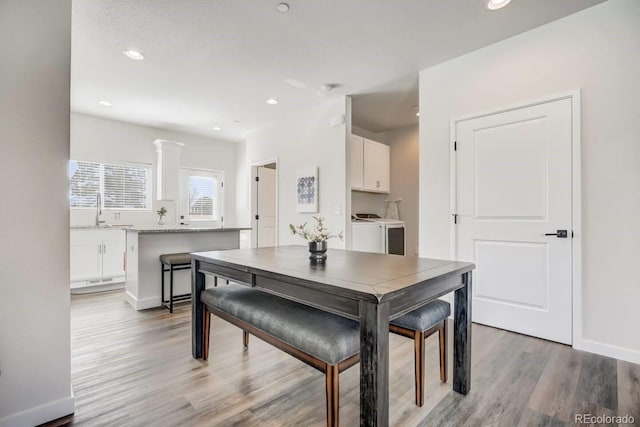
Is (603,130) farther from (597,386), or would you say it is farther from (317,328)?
(317,328)

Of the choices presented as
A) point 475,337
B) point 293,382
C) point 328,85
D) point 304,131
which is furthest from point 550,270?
point 304,131

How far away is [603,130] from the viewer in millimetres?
2346

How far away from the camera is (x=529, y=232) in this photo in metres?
2.69

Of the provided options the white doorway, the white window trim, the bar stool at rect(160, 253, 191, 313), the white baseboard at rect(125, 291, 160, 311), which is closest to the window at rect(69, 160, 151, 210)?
the white window trim

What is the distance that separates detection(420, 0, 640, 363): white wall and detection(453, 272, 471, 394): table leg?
1.34m

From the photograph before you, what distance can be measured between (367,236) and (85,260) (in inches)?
160

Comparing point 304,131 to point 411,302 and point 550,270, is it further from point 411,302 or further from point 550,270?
point 411,302

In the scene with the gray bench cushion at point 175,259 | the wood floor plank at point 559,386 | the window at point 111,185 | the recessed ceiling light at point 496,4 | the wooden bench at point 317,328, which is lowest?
the wood floor plank at point 559,386

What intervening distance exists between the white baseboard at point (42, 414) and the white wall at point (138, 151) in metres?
4.17

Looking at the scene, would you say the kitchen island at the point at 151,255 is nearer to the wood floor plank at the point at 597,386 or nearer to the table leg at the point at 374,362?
the table leg at the point at 374,362

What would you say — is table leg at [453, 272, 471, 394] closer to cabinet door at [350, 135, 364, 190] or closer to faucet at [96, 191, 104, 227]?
cabinet door at [350, 135, 364, 190]

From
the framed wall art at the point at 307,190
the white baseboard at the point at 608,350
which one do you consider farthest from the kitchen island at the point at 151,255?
the white baseboard at the point at 608,350

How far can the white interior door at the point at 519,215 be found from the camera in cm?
252

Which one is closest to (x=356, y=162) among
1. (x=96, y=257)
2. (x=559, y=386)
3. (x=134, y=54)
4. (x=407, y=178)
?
(x=407, y=178)
